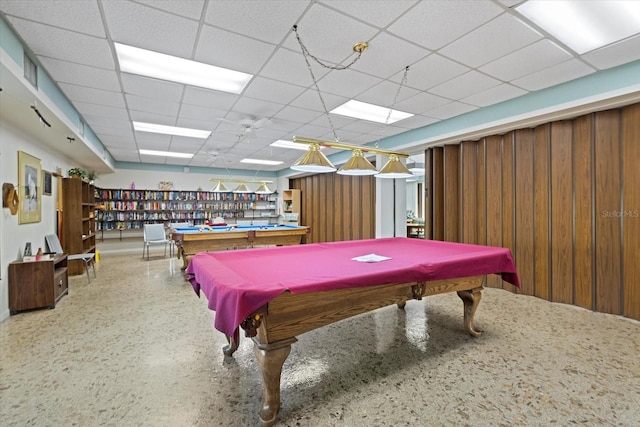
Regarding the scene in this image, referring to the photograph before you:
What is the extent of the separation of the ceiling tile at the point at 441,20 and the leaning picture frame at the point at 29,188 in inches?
192

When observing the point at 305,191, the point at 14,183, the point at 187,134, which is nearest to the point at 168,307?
the point at 14,183

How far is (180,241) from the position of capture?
5363mm

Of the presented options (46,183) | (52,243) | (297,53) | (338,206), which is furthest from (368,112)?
(52,243)

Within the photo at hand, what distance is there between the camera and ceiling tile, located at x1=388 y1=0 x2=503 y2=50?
2127mm

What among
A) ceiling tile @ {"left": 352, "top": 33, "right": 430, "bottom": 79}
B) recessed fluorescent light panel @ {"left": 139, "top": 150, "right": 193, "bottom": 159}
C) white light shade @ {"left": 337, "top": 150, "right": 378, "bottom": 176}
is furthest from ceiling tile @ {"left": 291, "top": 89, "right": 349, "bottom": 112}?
recessed fluorescent light panel @ {"left": 139, "top": 150, "right": 193, "bottom": 159}

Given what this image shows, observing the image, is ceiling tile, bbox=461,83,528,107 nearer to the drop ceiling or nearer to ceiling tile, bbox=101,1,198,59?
the drop ceiling

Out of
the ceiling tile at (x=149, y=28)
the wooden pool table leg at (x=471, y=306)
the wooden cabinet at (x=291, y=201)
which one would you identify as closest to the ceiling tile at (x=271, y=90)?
the ceiling tile at (x=149, y=28)

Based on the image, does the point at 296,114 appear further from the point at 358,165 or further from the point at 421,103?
the point at 358,165

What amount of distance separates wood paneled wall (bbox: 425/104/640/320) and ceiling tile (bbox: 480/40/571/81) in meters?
1.08

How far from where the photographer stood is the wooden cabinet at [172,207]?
850cm

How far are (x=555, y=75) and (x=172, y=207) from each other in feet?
31.3

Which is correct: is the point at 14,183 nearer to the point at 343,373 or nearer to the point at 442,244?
the point at 343,373

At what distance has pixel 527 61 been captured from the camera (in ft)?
9.50

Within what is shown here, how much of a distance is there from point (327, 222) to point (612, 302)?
6.27 m
